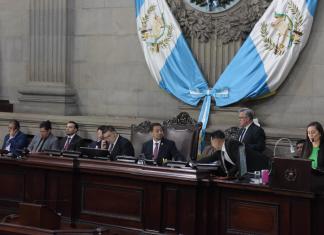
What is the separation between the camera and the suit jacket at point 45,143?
9398 mm

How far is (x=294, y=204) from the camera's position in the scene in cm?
590

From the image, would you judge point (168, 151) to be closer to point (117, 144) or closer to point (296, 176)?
point (117, 144)

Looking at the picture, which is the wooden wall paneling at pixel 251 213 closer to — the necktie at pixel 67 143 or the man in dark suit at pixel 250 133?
the man in dark suit at pixel 250 133

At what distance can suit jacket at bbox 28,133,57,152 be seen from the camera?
9.40m

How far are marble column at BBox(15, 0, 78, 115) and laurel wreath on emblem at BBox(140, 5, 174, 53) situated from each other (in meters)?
1.33

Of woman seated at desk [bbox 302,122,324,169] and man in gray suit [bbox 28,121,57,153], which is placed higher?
woman seated at desk [bbox 302,122,324,169]

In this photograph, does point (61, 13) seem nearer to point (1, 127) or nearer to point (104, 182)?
point (1, 127)

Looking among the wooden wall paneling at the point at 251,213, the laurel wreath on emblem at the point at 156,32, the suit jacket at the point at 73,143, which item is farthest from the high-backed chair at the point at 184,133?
the wooden wall paneling at the point at 251,213

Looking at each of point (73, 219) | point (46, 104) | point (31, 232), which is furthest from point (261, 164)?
point (46, 104)

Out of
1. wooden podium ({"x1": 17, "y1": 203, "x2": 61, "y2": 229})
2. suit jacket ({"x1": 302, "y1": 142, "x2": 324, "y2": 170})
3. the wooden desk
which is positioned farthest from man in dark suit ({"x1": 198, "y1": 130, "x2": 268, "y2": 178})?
wooden podium ({"x1": 17, "y1": 203, "x2": 61, "y2": 229})

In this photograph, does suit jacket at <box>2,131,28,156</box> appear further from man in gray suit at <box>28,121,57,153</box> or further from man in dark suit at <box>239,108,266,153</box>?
man in dark suit at <box>239,108,266,153</box>

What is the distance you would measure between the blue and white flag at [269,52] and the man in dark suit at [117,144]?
1.43 metres

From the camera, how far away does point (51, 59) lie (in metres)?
10.6

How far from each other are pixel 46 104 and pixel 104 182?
3.76 metres
